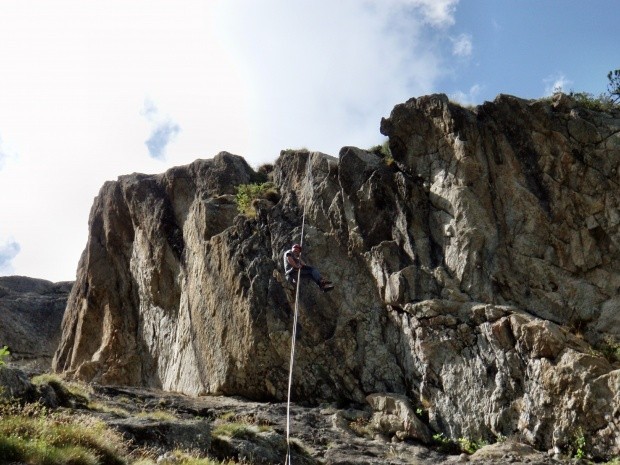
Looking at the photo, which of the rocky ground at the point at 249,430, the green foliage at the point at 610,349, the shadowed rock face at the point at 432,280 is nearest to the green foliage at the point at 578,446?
the shadowed rock face at the point at 432,280

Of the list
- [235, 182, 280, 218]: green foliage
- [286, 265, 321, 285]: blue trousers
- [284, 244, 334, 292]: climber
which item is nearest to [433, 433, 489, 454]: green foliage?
[284, 244, 334, 292]: climber

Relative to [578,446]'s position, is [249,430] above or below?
below

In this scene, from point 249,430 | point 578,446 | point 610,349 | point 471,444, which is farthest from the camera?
point 610,349

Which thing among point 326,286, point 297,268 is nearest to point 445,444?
point 326,286

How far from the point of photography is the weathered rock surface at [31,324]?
38125mm

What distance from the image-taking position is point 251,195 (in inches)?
997

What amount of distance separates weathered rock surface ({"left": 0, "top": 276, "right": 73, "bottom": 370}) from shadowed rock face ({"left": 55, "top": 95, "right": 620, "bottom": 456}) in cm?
1364

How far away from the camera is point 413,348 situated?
19469 mm

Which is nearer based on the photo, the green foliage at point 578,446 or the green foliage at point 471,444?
the green foliage at point 578,446

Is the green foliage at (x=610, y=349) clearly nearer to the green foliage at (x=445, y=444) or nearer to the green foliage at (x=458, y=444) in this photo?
the green foliage at (x=458, y=444)

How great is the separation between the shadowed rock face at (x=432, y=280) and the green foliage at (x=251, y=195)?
56 cm

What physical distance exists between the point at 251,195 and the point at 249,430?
11443mm

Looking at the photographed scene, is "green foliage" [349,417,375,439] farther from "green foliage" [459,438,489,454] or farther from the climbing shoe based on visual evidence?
the climbing shoe

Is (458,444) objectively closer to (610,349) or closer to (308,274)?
(610,349)
